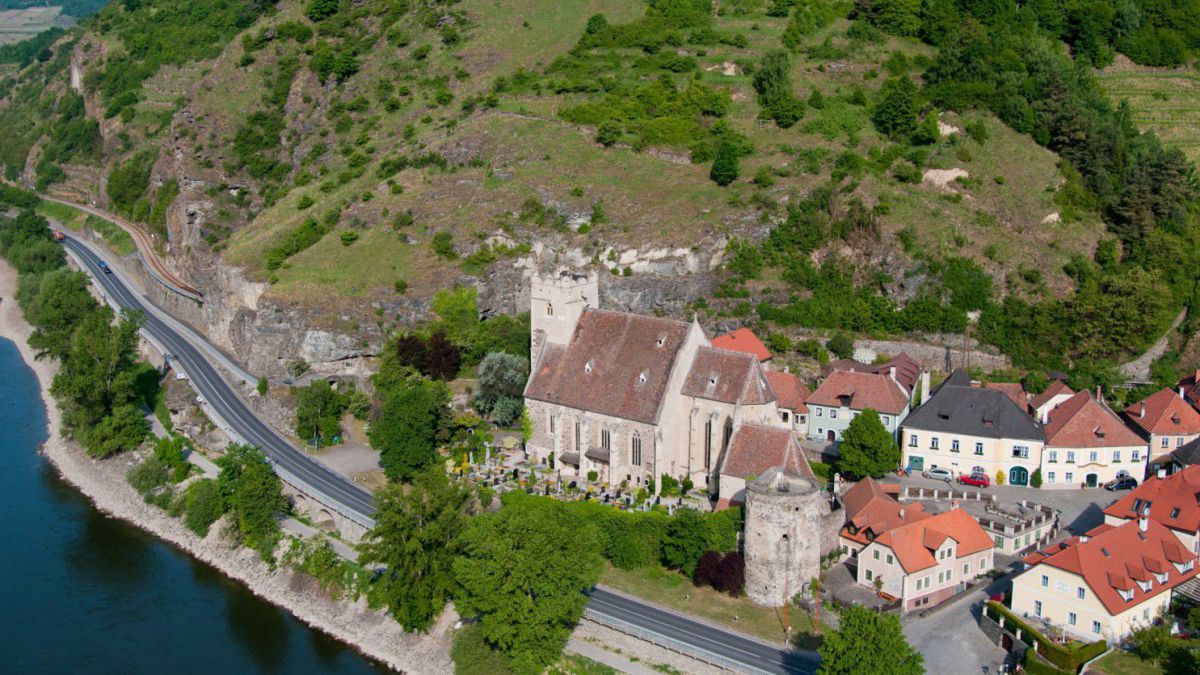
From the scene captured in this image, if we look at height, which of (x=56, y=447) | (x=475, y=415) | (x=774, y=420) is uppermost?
(x=774, y=420)

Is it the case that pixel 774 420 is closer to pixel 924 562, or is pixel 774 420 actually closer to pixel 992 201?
pixel 924 562

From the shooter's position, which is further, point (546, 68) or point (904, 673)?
point (546, 68)

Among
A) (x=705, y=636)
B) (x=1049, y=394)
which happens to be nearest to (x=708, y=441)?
(x=705, y=636)

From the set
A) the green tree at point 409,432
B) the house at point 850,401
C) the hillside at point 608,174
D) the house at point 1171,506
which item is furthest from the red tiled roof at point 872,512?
the hillside at point 608,174

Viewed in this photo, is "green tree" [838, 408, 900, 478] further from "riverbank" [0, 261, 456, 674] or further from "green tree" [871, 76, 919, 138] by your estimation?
"green tree" [871, 76, 919, 138]

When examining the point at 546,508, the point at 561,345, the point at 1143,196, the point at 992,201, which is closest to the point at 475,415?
the point at 561,345

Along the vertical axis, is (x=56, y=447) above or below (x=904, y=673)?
below
